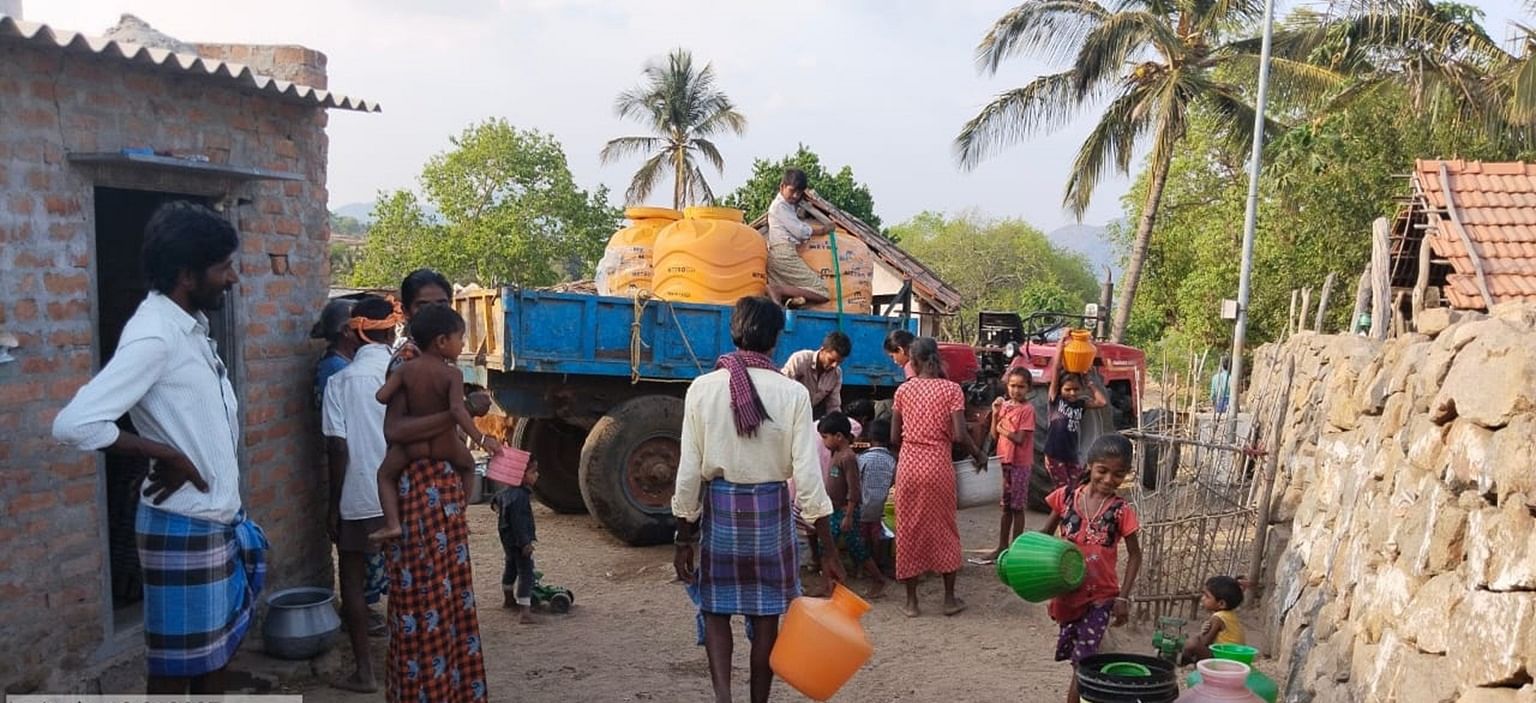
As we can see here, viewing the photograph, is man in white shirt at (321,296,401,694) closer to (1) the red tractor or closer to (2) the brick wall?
(2) the brick wall

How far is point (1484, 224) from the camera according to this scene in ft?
32.3

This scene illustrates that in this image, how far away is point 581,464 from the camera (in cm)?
758

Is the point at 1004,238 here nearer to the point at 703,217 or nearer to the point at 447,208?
the point at 447,208

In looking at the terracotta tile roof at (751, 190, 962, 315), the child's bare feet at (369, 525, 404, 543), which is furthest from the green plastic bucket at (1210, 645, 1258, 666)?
the terracotta tile roof at (751, 190, 962, 315)

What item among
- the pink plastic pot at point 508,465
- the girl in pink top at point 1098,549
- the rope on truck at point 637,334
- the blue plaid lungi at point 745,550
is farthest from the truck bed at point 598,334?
the girl in pink top at point 1098,549

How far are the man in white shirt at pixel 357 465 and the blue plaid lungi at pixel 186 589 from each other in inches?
55.2

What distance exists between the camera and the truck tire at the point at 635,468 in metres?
7.54

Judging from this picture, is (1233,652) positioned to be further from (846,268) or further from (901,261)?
(901,261)

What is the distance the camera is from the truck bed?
741 cm

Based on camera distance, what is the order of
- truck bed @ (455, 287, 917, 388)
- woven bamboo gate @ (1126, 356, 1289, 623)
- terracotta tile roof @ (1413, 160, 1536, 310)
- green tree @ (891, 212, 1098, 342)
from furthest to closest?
green tree @ (891, 212, 1098, 342) < terracotta tile roof @ (1413, 160, 1536, 310) < truck bed @ (455, 287, 917, 388) < woven bamboo gate @ (1126, 356, 1289, 623)

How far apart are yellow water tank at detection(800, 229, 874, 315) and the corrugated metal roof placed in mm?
3856

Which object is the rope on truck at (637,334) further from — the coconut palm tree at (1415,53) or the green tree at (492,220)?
the green tree at (492,220)

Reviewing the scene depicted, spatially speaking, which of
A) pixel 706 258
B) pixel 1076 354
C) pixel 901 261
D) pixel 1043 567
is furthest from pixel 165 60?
pixel 901 261

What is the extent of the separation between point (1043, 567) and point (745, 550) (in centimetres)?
110
